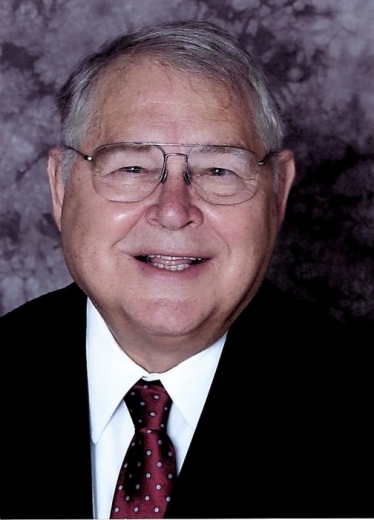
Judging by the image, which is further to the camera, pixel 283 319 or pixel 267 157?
pixel 283 319

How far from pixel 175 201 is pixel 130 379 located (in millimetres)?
418

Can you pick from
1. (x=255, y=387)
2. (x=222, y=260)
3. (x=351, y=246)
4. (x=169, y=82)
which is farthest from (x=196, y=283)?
(x=351, y=246)

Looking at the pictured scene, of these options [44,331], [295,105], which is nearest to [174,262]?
[44,331]

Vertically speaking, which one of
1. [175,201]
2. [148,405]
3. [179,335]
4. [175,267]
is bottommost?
[148,405]

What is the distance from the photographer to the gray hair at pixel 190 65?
2.46 m

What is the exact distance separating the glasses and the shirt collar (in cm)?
34

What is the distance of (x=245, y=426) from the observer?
95.7 inches

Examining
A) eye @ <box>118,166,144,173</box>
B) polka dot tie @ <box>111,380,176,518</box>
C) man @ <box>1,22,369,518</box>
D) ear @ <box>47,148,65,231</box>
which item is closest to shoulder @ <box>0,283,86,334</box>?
man @ <box>1,22,369,518</box>

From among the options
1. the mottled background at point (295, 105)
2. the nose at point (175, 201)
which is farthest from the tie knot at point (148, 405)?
the mottled background at point (295, 105)

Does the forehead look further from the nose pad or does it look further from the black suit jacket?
the black suit jacket

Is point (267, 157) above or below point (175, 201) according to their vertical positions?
above

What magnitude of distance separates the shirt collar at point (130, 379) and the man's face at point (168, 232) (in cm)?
5

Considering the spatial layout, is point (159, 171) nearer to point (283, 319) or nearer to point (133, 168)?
point (133, 168)

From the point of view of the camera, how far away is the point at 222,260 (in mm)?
2396
